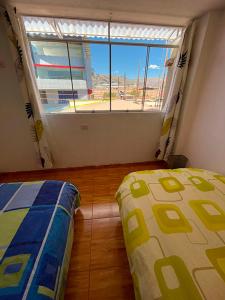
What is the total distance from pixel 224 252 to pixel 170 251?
0.28m

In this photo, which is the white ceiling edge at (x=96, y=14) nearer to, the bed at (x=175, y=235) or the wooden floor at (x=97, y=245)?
the bed at (x=175, y=235)

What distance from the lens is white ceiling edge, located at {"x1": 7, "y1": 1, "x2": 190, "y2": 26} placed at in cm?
160

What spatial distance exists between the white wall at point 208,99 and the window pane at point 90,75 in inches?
46.9

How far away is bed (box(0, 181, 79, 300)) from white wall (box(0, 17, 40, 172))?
1.00m

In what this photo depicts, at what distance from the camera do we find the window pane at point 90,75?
6.37ft

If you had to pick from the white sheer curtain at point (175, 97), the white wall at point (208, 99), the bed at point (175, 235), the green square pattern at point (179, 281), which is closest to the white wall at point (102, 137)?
the white sheer curtain at point (175, 97)

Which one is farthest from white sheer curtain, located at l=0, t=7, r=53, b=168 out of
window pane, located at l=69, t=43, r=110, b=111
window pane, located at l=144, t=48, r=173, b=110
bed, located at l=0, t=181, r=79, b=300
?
window pane, located at l=144, t=48, r=173, b=110

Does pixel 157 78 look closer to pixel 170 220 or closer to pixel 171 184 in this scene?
pixel 171 184

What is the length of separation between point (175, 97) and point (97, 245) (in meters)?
2.12

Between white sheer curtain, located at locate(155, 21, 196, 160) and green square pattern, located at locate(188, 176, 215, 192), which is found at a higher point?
white sheer curtain, located at locate(155, 21, 196, 160)

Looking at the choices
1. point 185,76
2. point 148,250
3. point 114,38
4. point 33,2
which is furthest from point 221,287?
point 33,2

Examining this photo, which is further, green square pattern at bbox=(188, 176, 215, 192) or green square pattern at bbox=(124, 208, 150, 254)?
green square pattern at bbox=(188, 176, 215, 192)

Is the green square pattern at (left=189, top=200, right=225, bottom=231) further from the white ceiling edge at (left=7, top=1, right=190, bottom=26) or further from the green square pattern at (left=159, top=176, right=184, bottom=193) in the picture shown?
the white ceiling edge at (left=7, top=1, right=190, bottom=26)

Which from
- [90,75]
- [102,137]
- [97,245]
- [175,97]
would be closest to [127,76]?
[90,75]
